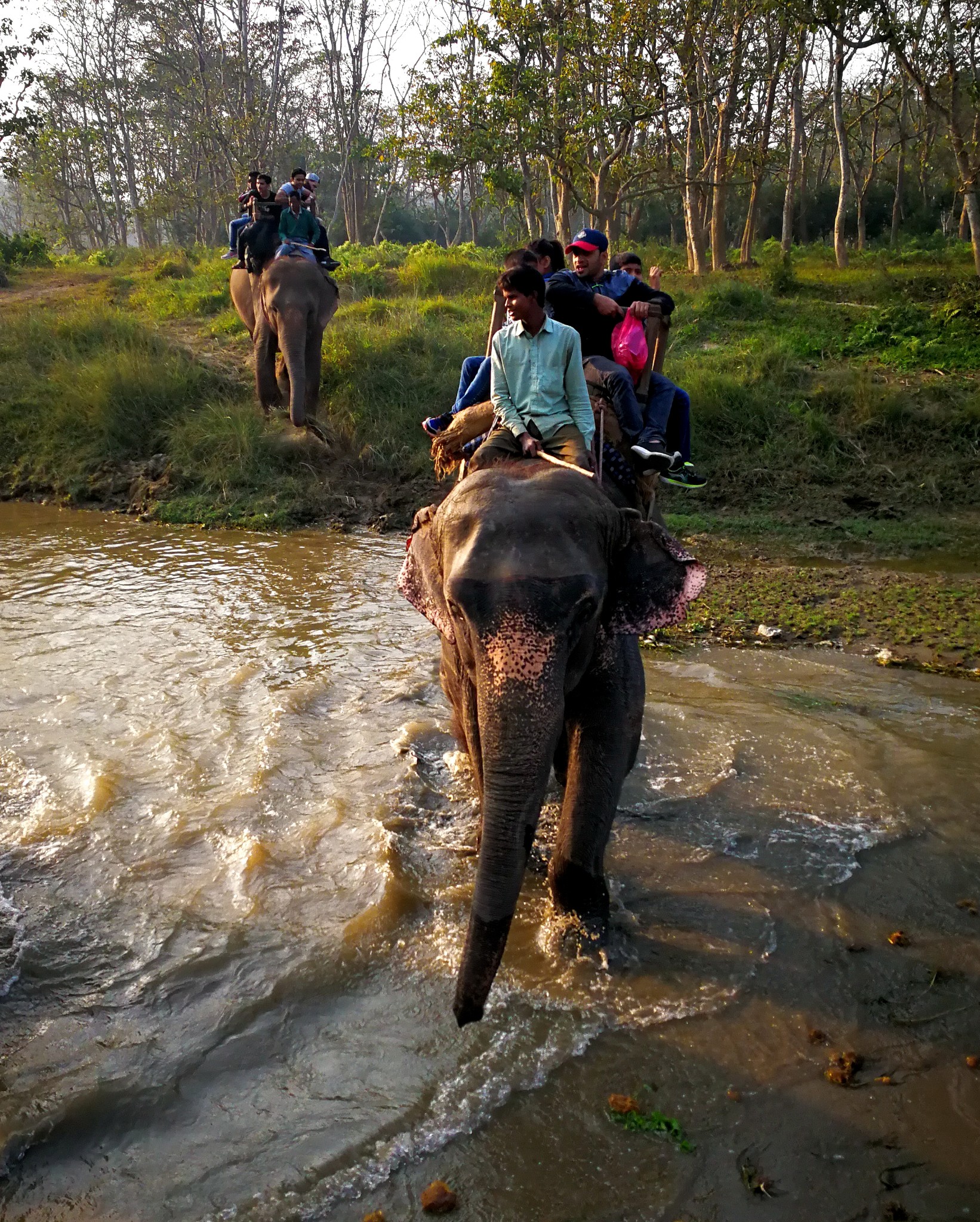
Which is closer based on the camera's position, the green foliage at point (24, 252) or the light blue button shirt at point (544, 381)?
the light blue button shirt at point (544, 381)

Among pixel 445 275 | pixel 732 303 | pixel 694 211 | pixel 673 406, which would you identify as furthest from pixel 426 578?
pixel 694 211

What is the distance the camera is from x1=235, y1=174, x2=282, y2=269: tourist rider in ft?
35.1

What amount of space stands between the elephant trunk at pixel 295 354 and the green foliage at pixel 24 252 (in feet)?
47.9

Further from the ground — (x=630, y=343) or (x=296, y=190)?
(x=296, y=190)

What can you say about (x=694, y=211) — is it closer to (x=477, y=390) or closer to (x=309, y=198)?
(x=309, y=198)

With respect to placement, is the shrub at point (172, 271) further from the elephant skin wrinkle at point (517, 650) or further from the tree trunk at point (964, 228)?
the elephant skin wrinkle at point (517, 650)

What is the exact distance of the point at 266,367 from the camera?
11.2 m

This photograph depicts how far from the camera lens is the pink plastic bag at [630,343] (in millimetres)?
4777

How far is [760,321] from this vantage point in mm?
13422

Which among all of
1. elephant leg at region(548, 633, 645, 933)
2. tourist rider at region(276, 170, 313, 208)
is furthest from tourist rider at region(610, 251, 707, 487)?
tourist rider at region(276, 170, 313, 208)

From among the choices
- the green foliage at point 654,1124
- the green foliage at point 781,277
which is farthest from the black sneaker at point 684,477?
the green foliage at point 781,277

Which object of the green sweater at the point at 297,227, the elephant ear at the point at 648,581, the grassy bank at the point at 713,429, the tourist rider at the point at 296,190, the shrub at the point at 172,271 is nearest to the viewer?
the elephant ear at the point at 648,581

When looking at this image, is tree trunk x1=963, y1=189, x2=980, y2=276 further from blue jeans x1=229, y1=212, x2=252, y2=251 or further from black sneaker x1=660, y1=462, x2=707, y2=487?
black sneaker x1=660, y1=462, x2=707, y2=487

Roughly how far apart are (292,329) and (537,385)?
714cm
